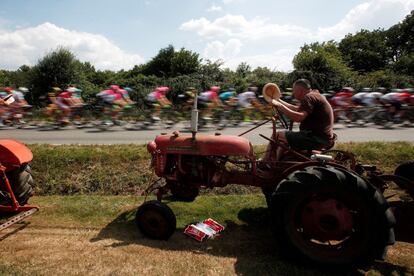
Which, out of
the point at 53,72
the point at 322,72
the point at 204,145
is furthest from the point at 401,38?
the point at 204,145

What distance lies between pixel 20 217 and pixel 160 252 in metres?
1.94

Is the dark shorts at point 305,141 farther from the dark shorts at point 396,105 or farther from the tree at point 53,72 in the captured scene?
the tree at point 53,72

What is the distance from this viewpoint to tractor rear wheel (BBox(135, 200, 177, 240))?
441cm

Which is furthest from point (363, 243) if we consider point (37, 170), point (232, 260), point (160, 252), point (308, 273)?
point (37, 170)

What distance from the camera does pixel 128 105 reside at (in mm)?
15344

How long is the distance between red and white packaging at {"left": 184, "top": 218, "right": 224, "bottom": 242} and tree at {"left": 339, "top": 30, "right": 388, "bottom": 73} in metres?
51.3

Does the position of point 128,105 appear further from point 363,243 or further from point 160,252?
point 363,243

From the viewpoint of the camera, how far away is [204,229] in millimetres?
4613

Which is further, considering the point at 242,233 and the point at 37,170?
the point at 37,170

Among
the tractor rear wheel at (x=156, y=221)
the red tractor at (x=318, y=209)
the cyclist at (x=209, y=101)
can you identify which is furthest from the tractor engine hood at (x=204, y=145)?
the cyclist at (x=209, y=101)

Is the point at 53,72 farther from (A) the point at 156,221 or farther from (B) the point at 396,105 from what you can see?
(A) the point at 156,221

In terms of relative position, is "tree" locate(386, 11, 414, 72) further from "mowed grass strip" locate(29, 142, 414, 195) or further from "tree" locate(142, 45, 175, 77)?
"mowed grass strip" locate(29, 142, 414, 195)

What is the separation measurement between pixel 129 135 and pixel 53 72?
51.1ft

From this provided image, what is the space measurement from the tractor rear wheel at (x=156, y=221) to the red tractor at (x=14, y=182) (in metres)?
1.57
